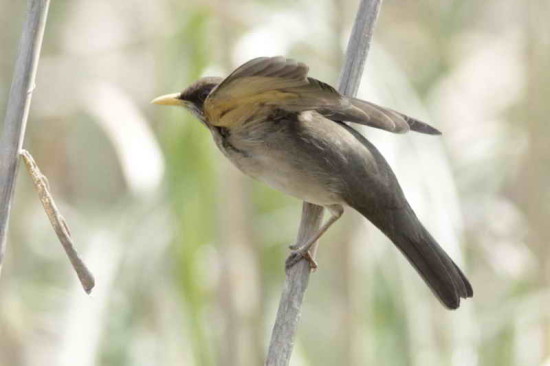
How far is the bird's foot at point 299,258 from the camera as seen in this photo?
2.31m

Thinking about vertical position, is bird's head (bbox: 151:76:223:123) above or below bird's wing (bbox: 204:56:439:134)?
above

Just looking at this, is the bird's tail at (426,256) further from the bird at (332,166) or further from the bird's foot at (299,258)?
Answer: the bird's foot at (299,258)

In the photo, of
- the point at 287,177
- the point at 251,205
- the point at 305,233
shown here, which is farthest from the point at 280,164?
the point at 251,205

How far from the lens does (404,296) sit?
9.79ft

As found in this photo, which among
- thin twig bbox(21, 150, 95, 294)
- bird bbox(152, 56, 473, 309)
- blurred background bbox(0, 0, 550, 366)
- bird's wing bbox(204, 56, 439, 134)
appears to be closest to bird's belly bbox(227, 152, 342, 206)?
bird bbox(152, 56, 473, 309)

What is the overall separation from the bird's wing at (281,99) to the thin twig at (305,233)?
3.2 inches

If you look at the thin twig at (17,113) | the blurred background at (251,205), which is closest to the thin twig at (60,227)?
the thin twig at (17,113)

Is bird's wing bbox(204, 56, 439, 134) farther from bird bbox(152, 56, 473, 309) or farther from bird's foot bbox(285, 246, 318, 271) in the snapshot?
bird's foot bbox(285, 246, 318, 271)

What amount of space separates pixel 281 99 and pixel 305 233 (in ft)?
1.20

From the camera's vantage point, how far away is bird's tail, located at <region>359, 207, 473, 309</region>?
232cm

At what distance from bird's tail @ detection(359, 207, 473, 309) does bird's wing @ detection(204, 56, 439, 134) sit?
0.74 feet

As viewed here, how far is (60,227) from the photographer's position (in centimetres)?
172

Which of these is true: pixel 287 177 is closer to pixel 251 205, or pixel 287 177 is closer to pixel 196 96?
Result: pixel 196 96

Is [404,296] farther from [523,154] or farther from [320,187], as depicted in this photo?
[523,154]
